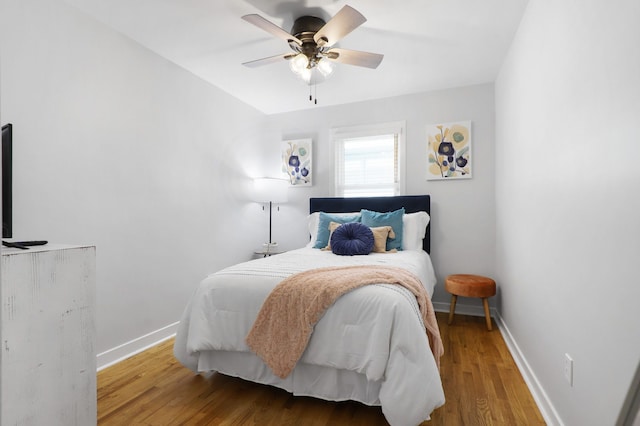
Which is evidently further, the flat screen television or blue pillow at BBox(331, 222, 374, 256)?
blue pillow at BBox(331, 222, 374, 256)

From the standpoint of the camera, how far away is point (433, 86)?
387 cm

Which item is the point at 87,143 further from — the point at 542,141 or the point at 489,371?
the point at 489,371

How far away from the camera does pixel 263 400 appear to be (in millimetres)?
2080

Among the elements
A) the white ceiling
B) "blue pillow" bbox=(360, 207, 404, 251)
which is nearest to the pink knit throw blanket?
"blue pillow" bbox=(360, 207, 404, 251)

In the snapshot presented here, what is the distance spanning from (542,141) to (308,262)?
1734 mm

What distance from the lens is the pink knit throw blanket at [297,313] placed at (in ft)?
6.31

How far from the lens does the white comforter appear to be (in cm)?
173

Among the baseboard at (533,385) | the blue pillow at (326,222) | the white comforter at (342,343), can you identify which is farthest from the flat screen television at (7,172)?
the baseboard at (533,385)

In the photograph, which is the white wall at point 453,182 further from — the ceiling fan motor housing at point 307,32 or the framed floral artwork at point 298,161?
the ceiling fan motor housing at point 307,32

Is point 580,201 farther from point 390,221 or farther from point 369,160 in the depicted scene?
point 369,160

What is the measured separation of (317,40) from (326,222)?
1.96 metres

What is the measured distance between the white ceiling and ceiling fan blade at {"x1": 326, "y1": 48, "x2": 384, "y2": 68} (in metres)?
0.22

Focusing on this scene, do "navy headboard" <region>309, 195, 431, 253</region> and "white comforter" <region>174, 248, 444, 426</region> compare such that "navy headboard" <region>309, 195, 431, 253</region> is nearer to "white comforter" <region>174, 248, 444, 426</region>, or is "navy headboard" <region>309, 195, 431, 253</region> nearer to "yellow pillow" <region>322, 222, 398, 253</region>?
"yellow pillow" <region>322, 222, 398, 253</region>

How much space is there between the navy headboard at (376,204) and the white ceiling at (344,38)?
1.23 meters
